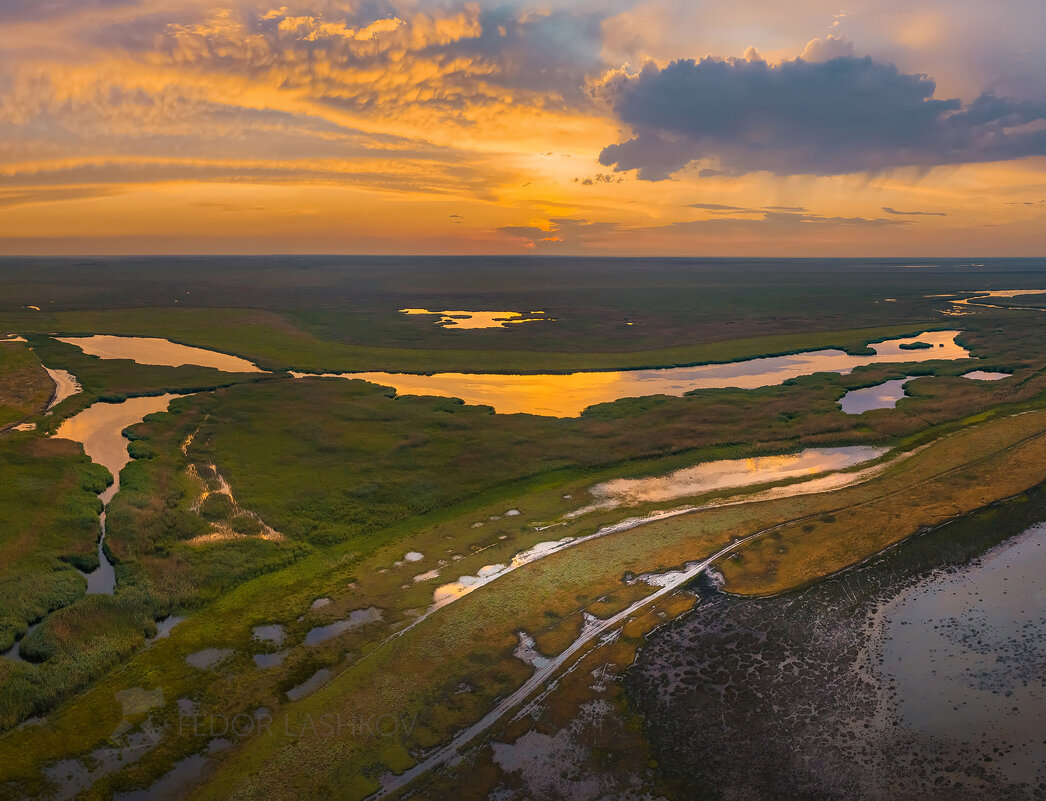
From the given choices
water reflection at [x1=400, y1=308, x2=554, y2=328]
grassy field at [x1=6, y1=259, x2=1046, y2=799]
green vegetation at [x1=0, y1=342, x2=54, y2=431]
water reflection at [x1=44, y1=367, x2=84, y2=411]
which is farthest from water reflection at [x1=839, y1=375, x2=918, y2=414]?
water reflection at [x1=44, y1=367, x2=84, y2=411]

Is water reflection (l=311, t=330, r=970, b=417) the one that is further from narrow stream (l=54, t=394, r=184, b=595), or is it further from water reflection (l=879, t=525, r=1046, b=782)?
water reflection (l=879, t=525, r=1046, b=782)

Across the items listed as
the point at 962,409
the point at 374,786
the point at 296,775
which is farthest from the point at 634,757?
the point at 962,409

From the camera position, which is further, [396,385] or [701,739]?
[396,385]

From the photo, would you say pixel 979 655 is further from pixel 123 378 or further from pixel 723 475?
pixel 123 378

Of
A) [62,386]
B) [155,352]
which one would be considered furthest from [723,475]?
[155,352]

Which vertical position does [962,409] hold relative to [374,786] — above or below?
above

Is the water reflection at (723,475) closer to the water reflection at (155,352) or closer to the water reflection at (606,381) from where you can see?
the water reflection at (606,381)

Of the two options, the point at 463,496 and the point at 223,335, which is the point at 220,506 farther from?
the point at 223,335
